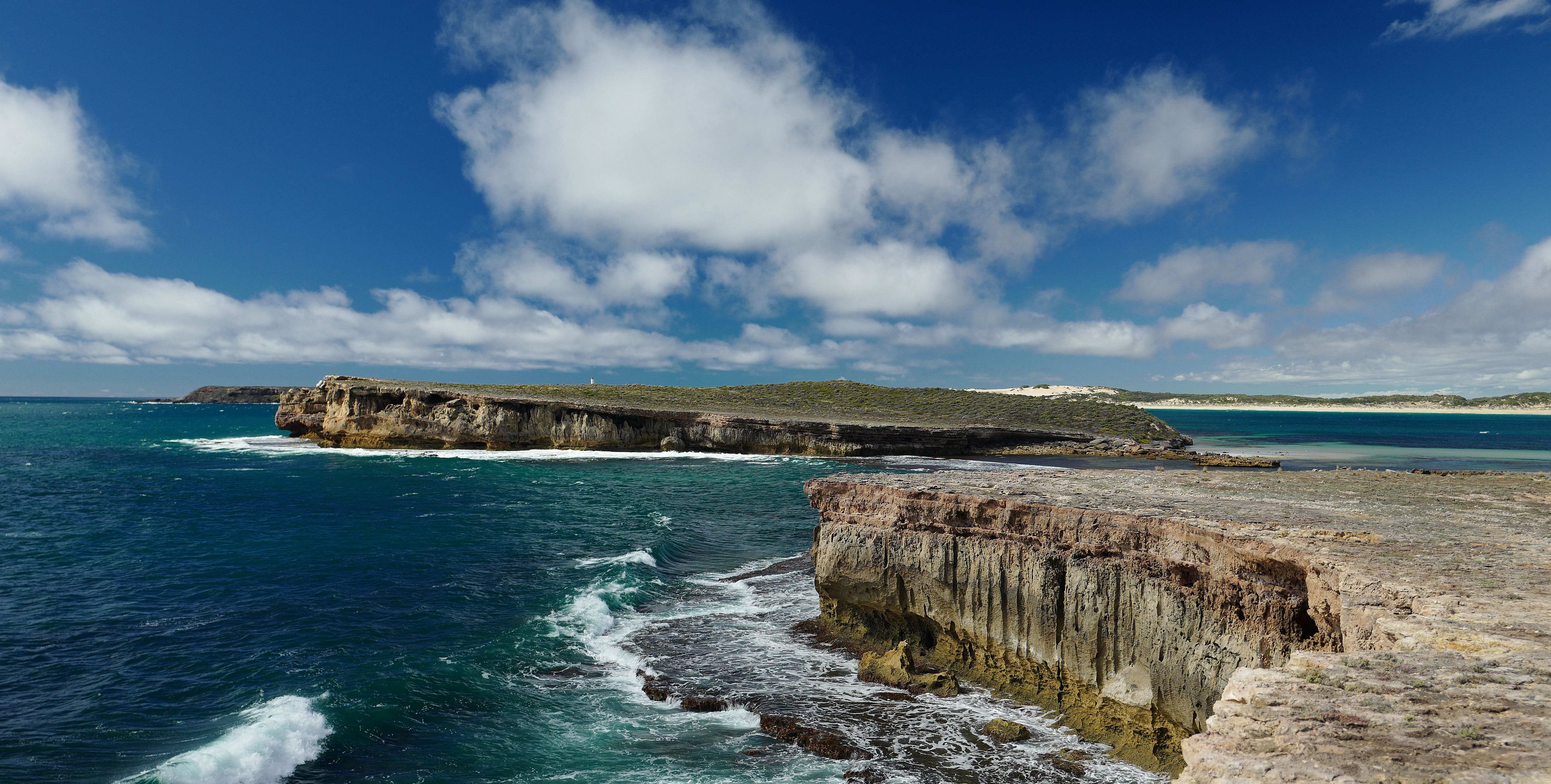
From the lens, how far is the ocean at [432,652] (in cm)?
1012

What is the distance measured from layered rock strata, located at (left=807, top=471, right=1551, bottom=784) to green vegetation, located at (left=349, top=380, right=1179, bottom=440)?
46.5 meters

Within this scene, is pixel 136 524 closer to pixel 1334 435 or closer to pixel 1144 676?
pixel 1144 676

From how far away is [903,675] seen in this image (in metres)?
12.7

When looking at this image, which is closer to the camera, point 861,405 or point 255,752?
point 255,752

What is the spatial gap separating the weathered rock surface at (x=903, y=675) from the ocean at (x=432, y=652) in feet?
0.99

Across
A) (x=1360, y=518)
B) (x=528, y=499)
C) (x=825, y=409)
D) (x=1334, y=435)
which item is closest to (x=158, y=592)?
(x=528, y=499)

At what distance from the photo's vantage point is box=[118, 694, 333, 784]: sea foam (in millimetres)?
9578

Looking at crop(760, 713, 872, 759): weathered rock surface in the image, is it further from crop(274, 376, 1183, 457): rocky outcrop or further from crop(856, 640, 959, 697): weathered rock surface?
crop(274, 376, 1183, 457): rocky outcrop

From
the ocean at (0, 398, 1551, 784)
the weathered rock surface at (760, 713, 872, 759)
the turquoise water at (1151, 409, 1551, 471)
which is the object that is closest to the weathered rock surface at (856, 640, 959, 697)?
the ocean at (0, 398, 1551, 784)

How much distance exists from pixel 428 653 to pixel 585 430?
46.6 meters

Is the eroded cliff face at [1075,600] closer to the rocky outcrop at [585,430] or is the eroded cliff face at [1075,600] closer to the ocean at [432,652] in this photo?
the ocean at [432,652]

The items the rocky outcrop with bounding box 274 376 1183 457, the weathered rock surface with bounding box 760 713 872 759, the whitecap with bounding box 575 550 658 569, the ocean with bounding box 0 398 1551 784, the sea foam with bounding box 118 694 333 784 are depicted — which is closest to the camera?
the sea foam with bounding box 118 694 333 784

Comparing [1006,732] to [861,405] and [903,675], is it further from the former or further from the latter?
[861,405]

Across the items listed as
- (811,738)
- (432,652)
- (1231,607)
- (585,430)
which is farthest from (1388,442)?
(432,652)
